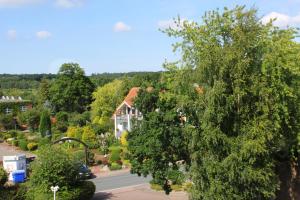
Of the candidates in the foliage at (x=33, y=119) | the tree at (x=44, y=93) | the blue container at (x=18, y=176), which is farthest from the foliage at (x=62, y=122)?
the blue container at (x=18, y=176)

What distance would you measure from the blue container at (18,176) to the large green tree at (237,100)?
18369 millimetres

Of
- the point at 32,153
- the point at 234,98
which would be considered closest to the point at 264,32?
the point at 234,98

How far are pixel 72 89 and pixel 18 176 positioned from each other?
3908 cm

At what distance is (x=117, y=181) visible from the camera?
125 ft

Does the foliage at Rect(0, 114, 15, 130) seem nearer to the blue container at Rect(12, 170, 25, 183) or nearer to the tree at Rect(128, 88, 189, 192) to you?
the blue container at Rect(12, 170, 25, 183)

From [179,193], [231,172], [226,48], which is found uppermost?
[226,48]

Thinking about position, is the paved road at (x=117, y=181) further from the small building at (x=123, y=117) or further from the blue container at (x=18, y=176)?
the small building at (x=123, y=117)

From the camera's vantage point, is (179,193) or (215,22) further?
(179,193)

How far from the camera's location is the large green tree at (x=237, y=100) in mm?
21297

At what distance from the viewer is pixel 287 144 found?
23594 millimetres

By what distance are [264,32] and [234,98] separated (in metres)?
3.21

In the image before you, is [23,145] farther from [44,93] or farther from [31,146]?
[44,93]

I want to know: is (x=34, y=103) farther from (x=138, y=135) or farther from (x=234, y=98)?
(x=234, y=98)

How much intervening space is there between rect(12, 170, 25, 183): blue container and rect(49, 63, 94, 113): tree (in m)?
38.3
